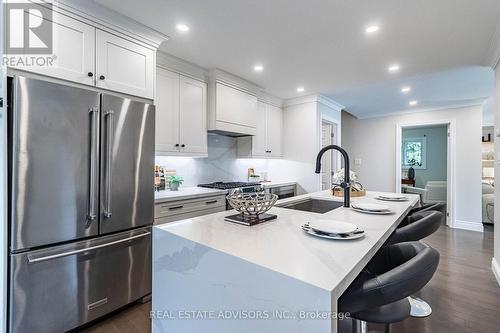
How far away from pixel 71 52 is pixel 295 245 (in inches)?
78.5

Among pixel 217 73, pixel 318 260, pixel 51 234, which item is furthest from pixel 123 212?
pixel 217 73

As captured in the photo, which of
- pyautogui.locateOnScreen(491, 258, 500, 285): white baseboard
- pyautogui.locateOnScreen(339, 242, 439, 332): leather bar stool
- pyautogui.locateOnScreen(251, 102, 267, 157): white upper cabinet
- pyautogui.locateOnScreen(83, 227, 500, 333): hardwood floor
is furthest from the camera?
pyautogui.locateOnScreen(251, 102, 267, 157): white upper cabinet

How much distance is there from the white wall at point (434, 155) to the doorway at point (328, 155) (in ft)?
12.6

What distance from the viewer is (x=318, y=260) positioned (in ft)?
2.57

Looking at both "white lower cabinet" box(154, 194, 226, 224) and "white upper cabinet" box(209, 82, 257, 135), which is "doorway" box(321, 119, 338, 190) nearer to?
"white upper cabinet" box(209, 82, 257, 135)

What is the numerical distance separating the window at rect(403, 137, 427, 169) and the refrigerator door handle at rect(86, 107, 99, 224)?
8.49 meters

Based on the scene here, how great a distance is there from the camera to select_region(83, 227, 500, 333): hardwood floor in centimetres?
179

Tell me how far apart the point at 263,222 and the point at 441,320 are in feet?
5.79

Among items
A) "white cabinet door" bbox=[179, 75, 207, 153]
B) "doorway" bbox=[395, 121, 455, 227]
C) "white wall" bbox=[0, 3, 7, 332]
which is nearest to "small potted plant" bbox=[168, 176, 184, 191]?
"white cabinet door" bbox=[179, 75, 207, 153]

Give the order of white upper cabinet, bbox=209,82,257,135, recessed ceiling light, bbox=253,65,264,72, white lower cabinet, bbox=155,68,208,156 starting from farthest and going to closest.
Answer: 1. white upper cabinet, bbox=209,82,257,135
2. recessed ceiling light, bbox=253,65,264,72
3. white lower cabinet, bbox=155,68,208,156

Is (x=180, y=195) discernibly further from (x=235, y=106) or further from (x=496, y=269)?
(x=496, y=269)

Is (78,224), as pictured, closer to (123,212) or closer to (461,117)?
(123,212)

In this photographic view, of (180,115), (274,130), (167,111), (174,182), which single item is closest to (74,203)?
(174,182)

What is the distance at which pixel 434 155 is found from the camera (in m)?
7.21
